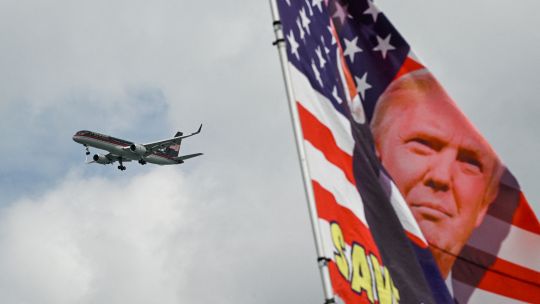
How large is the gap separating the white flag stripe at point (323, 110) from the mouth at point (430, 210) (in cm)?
134

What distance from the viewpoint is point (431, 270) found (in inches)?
386

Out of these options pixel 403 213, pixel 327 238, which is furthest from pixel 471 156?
pixel 327 238

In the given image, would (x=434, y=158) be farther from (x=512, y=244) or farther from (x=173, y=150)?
(x=173, y=150)

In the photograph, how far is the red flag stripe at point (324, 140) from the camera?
8133mm

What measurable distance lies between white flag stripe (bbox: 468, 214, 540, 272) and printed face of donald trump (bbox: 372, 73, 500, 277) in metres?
0.18

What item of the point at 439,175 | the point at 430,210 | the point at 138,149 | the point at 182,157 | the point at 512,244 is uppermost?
the point at 182,157

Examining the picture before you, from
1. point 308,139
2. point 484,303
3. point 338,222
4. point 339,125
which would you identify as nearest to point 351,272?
point 338,222

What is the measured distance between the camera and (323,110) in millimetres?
8805

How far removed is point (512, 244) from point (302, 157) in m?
3.87

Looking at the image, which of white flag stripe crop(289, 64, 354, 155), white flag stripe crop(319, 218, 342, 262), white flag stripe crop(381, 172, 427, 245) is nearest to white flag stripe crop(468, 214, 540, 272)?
white flag stripe crop(381, 172, 427, 245)

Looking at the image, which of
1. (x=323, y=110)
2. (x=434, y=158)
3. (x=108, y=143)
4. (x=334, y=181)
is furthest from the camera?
(x=108, y=143)

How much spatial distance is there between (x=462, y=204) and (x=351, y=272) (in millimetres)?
2855

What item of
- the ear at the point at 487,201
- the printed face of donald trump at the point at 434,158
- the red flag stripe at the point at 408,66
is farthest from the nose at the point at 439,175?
the red flag stripe at the point at 408,66

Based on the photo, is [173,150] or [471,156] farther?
[173,150]
